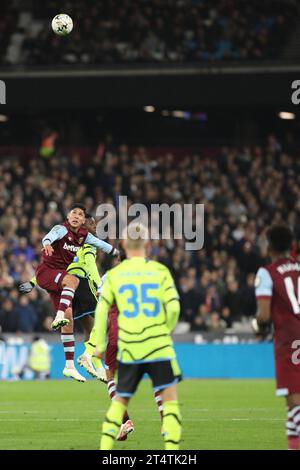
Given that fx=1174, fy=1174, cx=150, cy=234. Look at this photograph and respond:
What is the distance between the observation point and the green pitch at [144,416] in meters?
13.6

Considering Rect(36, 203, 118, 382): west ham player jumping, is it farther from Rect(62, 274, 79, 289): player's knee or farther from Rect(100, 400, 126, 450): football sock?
Rect(100, 400, 126, 450): football sock

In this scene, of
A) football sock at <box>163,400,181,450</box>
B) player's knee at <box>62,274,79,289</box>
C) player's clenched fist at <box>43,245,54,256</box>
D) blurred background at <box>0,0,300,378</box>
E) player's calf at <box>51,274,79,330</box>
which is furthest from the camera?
blurred background at <box>0,0,300,378</box>

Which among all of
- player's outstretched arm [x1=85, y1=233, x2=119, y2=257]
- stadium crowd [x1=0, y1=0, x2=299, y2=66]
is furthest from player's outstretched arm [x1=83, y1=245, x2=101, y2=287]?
stadium crowd [x1=0, y1=0, x2=299, y2=66]

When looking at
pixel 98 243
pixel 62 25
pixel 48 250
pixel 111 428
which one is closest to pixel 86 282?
pixel 98 243

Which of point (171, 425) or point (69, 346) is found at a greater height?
point (69, 346)

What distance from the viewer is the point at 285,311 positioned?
10867mm

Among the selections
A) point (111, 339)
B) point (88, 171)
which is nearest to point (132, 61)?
point (88, 171)

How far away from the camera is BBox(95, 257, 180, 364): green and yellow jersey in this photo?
1073cm

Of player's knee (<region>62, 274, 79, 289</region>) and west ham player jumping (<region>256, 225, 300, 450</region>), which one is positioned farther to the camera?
player's knee (<region>62, 274, 79, 289</region>)

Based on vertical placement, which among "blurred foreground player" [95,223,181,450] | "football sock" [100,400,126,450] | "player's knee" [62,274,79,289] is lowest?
"football sock" [100,400,126,450]

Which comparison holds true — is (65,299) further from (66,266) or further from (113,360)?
(113,360)

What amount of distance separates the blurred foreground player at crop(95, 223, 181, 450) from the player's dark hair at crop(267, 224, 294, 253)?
1031mm

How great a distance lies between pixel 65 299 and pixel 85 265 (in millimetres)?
585
